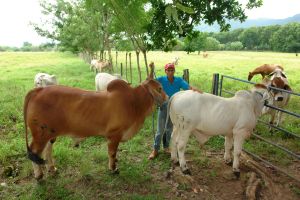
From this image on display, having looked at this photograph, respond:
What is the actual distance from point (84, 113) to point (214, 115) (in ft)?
6.83

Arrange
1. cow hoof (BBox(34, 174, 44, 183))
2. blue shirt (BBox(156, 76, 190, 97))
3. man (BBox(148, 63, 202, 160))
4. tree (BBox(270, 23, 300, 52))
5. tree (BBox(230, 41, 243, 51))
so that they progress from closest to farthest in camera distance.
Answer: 1. cow hoof (BBox(34, 174, 44, 183))
2. man (BBox(148, 63, 202, 160))
3. blue shirt (BBox(156, 76, 190, 97))
4. tree (BBox(270, 23, 300, 52))
5. tree (BBox(230, 41, 243, 51))

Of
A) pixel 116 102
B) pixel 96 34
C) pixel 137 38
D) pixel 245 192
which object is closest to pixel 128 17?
pixel 137 38

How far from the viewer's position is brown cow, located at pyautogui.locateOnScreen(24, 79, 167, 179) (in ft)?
15.3

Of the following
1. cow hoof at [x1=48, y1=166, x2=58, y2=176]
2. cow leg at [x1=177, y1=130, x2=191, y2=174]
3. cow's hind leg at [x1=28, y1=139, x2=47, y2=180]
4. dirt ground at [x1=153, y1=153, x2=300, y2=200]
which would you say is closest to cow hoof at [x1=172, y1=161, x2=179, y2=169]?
dirt ground at [x1=153, y1=153, x2=300, y2=200]

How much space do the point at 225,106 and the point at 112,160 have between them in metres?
2.08

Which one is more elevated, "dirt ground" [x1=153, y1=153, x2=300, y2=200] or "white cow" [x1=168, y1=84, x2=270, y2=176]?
"white cow" [x1=168, y1=84, x2=270, y2=176]

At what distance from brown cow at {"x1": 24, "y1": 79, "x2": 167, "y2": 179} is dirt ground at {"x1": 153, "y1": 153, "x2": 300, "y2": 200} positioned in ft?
3.69

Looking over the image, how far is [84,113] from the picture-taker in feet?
15.8

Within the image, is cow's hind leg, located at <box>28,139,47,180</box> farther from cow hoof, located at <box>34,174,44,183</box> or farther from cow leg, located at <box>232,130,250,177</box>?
cow leg, located at <box>232,130,250,177</box>

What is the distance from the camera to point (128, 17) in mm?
9750

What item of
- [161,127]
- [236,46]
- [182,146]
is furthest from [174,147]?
[236,46]

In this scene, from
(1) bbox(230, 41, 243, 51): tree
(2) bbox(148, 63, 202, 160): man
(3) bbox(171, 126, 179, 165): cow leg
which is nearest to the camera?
(3) bbox(171, 126, 179, 165): cow leg

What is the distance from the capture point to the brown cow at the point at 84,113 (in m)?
4.68

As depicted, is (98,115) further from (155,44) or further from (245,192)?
(155,44)
